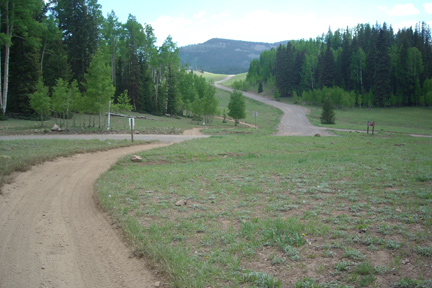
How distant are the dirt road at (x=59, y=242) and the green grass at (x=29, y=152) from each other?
1.19 meters

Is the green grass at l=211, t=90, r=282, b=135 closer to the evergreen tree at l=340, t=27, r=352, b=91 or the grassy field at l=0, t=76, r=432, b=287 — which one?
the grassy field at l=0, t=76, r=432, b=287

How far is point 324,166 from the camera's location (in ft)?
44.6

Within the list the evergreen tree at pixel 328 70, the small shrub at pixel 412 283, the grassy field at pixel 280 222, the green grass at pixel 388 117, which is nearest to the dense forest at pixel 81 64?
the grassy field at pixel 280 222

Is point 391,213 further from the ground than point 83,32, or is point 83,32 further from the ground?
point 83,32

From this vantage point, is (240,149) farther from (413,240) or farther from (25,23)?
(25,23)

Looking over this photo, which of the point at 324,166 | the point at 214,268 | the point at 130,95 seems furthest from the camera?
the point at 130,95

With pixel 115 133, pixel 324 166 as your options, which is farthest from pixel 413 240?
pixel 115 133

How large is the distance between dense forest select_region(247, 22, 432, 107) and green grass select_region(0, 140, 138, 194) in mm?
79471

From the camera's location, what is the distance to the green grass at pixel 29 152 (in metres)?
11.6

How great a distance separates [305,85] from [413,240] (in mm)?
113637

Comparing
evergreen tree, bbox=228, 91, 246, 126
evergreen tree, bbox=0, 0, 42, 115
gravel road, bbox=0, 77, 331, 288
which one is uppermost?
evergreen tree, bbox=0, 0, 42, 115

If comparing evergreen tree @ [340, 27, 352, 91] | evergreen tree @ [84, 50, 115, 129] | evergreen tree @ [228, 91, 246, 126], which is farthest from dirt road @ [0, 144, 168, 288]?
evergreen tree @ [340, 27, 352, 91]

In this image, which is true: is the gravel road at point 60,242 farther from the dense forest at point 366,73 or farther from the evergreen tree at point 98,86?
the dense forest at point 366,73

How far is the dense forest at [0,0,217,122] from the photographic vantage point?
31641 mm
